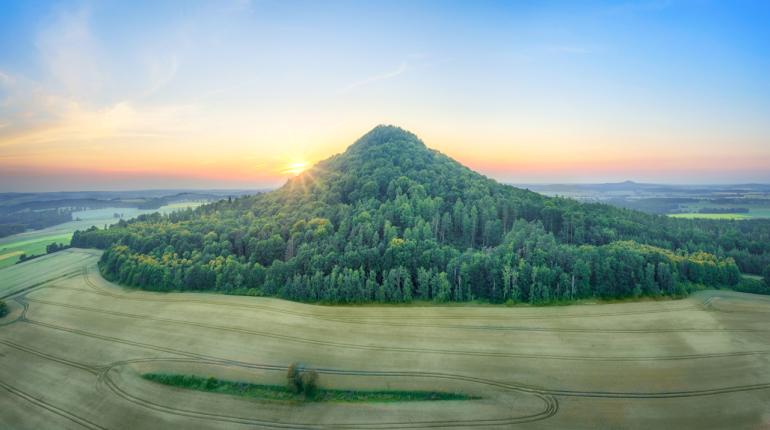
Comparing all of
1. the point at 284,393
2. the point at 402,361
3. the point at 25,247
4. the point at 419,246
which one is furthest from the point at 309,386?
the point at 25,247

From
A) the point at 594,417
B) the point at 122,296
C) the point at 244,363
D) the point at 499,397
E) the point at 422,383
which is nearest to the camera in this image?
the point at 594,417

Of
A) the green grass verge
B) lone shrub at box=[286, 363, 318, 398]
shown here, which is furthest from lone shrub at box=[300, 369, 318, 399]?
the green grass verge

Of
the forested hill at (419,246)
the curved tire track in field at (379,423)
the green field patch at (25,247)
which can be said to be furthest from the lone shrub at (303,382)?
the green field patch at (25,247)

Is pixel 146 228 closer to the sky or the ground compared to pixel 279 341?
closer to the sky

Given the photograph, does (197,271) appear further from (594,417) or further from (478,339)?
(594,417)

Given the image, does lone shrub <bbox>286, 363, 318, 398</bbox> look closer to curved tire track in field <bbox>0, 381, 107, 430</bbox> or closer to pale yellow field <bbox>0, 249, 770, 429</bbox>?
pale yellow field <bbox>0, 249, 770, 429</bbox>

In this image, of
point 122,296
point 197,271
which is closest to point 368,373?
point 197,271

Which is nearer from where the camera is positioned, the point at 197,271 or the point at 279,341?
the point at 279,341
